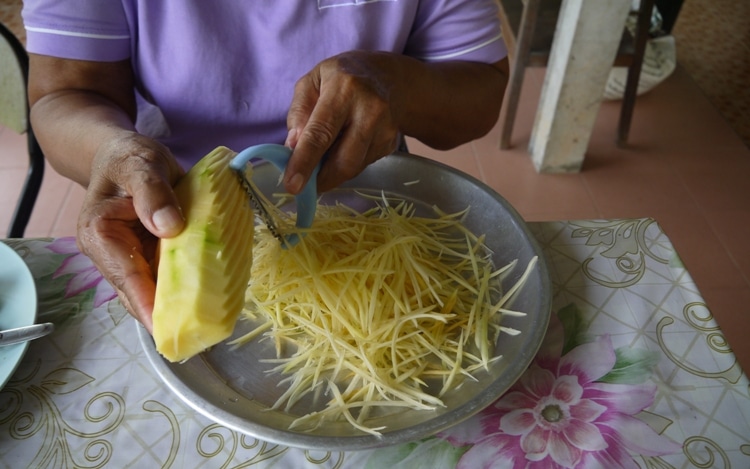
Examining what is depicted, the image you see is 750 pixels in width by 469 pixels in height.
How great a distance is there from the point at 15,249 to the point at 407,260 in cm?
59

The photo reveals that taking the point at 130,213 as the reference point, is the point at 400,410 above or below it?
below

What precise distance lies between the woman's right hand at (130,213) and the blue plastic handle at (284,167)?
0.26 ft

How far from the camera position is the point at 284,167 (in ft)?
2.07

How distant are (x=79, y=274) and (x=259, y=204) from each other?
323 millimetres

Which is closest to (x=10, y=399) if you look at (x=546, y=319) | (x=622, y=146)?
(x=546, y=319)

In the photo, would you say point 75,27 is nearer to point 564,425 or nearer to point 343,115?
point 343,115

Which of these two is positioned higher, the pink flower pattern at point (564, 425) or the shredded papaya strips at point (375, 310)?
the shredded papaya strips at point (375, 310)

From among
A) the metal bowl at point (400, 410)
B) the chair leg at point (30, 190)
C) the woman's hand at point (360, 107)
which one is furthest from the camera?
the chair leg at point (30, 190)

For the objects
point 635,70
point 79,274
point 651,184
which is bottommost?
point 651,184

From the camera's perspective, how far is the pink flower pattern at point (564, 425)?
0.58 meters

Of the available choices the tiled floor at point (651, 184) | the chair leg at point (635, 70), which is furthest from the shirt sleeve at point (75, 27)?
the chair leg at point (635, 70)

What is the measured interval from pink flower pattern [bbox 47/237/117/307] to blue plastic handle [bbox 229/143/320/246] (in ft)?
0.90

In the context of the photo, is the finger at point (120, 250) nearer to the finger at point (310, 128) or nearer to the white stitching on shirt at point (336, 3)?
the finger at point (310, 128)

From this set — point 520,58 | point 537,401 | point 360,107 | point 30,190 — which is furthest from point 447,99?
point 520,58
